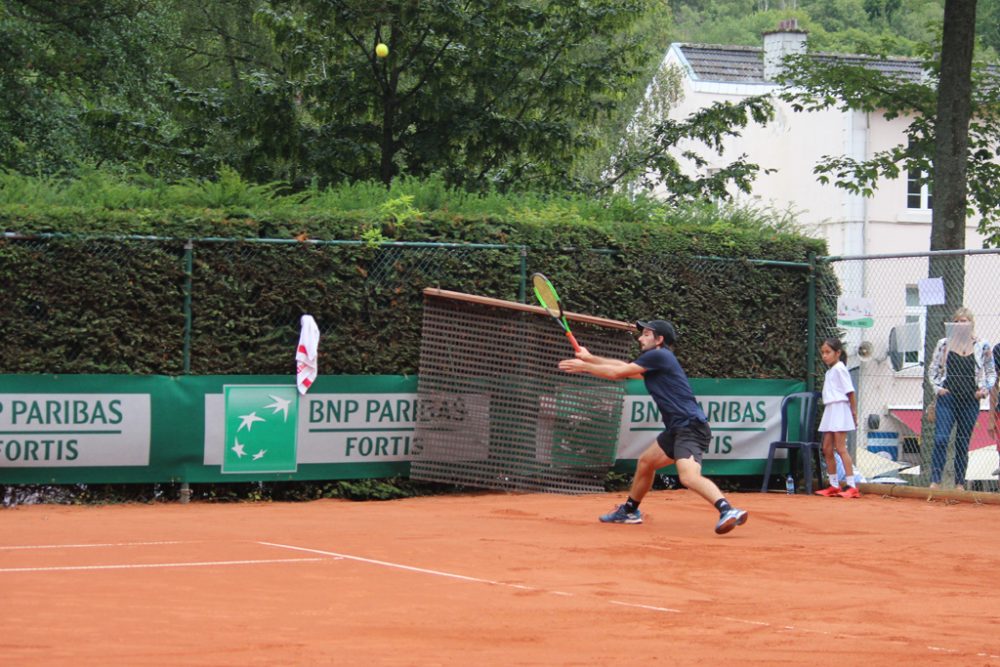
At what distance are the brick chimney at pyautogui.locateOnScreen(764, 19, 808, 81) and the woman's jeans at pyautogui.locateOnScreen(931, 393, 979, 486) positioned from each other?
20960 millimetres

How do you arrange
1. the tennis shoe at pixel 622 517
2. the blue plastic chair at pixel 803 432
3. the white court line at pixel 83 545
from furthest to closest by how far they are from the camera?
the blue plastic chair at pixel 803 432 < the tennis shoe at pixel 622 517 < the white court line at pixel 83 545

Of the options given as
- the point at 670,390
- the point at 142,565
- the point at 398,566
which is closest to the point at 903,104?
the point at 670,390

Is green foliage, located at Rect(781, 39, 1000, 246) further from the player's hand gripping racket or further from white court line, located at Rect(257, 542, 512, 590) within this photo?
white court line, located at Rect(257, 542, 512, 590)

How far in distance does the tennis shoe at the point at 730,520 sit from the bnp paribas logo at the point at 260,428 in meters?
4.30

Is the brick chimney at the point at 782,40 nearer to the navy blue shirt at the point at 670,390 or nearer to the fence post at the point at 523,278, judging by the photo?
the fence post at the point at 523,278

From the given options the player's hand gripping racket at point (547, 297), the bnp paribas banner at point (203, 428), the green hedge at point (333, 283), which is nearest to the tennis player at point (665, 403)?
the player's hand gripping racket at point (547, 297)

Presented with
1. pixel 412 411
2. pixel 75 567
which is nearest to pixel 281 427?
pixel 412 411

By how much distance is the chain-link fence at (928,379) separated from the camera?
44.4 feet

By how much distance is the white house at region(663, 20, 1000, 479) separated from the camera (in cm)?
2133

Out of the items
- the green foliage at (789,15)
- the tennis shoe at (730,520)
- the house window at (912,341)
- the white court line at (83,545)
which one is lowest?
the white court line at (83,545)

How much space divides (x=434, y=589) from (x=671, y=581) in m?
1.50

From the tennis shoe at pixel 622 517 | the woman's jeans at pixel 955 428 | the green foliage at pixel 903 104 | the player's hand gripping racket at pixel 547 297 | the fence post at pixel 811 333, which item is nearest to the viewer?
the tennis shoe at pixel 622 517

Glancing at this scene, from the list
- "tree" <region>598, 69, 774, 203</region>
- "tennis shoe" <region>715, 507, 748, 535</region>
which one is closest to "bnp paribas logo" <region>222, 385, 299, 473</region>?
"tennis shoe" <region>715, 507, 748, 535</region>

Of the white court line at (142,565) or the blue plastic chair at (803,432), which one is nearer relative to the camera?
the white court line at (142,565)
